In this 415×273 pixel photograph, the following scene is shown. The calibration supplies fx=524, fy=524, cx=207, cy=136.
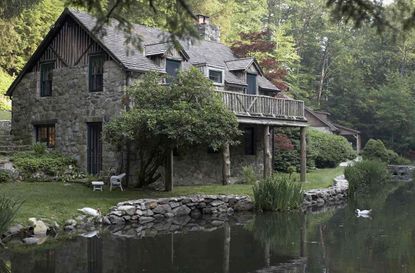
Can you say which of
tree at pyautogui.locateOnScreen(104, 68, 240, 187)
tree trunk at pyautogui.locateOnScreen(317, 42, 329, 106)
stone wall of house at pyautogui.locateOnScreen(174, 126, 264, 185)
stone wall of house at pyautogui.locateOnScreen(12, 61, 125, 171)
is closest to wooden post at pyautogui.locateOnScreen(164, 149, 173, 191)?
stone wall of house at pyautogui.locateOnScreen(174, 126, 264, 185)

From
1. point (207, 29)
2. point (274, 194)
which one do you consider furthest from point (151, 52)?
point (207, 29)

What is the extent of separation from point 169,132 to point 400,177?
26.2m

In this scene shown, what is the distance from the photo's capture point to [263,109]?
23078mm

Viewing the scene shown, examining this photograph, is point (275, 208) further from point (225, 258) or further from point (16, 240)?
point (16, 240)

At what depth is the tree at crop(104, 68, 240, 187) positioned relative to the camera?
1673 cm

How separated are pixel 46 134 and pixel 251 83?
10314 mm

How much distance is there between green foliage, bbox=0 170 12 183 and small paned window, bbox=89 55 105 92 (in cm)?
504

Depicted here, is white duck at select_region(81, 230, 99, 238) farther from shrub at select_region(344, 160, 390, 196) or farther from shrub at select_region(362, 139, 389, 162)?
shrub at select_region(362, 139, 389, 162)

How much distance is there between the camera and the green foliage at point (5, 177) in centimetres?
1947

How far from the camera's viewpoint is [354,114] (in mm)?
51719

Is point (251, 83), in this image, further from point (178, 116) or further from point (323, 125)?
point (323, 125)

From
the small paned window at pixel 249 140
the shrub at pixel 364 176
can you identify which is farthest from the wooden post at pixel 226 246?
the small paned window at pixel 249 140

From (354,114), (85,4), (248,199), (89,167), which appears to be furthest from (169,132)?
(354,114)

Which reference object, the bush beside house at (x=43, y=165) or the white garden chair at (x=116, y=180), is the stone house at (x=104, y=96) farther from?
the white garden chair at (x=116, y=180)
